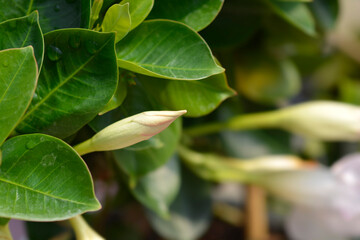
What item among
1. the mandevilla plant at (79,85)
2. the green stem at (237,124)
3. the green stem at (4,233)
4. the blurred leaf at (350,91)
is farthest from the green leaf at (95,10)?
the blurred leaf at (350,91)

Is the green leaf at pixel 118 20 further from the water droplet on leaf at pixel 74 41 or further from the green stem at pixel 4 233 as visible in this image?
the green stem at pixel 4 233

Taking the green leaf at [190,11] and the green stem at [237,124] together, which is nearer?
the green leaf at [190,11]

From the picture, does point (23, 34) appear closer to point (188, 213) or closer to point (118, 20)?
point (118, 20)

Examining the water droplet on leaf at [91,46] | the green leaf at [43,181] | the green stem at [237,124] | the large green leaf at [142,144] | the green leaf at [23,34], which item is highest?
the green leaf at [23,34]

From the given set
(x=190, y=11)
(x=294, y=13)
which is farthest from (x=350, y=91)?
(x=190, y=11)

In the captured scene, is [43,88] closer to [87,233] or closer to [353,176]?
[87,233]

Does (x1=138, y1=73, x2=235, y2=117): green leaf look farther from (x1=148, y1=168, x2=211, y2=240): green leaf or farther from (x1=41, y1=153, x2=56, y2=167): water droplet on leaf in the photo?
(x1=148, y1=168, x2=211, y2=240): green leaf

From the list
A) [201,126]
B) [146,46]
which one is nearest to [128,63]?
[146,46]
